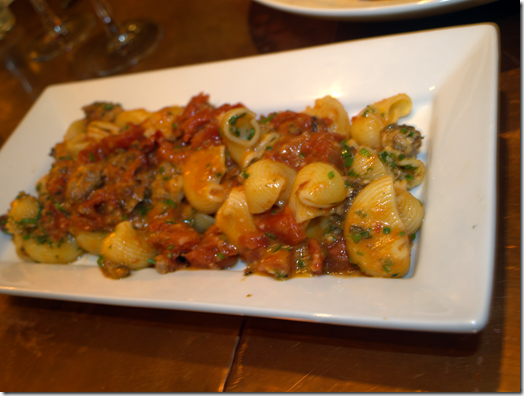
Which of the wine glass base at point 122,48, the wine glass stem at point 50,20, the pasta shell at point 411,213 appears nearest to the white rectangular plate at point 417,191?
the pasta shell at point 411,213

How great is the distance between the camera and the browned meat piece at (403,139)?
6.66 feet

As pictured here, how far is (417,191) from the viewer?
2.00 meters

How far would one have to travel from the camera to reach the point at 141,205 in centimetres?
258

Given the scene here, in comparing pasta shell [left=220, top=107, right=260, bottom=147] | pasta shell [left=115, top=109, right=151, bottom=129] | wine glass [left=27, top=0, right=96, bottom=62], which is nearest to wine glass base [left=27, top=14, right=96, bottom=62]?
wine glass [left=27, top=0, right=96, bottom=62]

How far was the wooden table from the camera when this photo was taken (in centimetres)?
162

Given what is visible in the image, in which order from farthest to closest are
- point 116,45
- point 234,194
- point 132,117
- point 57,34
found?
point 57,34 < point 116,45 < point 132,117 < point 234,194

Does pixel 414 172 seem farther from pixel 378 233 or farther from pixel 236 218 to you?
pixel 236 218

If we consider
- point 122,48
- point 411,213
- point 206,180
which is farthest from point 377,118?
point 122,48

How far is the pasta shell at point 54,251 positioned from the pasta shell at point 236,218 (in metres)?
1.14

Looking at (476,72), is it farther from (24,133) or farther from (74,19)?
(74,19)

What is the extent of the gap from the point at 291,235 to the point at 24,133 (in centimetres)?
262


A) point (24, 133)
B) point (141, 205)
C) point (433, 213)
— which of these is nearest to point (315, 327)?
point (433, 213)

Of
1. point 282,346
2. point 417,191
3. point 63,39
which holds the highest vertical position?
point 63,39

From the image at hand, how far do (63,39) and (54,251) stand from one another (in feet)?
12.3
